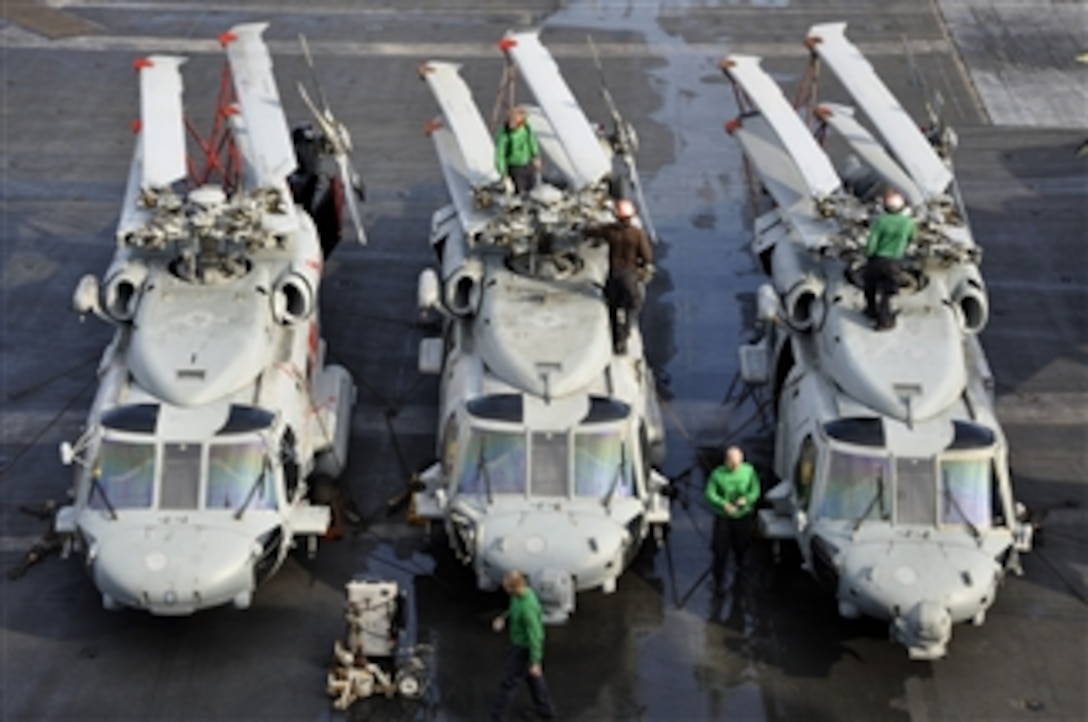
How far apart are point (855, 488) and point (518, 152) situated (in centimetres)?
697

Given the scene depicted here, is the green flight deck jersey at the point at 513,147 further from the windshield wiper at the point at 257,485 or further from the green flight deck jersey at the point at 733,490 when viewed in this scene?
the green flight deck jersey at the point at 733,490

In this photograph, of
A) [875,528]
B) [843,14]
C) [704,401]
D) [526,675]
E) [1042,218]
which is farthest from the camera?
[843,14]

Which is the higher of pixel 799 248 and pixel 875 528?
pixel 799 248

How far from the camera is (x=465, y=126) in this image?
79.3 feet

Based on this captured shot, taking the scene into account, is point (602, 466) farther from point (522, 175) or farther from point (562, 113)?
point (562, 113)

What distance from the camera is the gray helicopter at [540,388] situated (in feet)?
62.4

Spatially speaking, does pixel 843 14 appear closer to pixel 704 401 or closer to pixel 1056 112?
pixel 1056 112

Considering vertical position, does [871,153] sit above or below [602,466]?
above

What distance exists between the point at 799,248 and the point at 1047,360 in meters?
4.81

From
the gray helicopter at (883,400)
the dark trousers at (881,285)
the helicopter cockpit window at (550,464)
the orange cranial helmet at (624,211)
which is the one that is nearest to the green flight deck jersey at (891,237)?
the dark trousers at (881,285)

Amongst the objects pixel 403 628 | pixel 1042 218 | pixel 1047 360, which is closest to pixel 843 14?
pixel 1042 218

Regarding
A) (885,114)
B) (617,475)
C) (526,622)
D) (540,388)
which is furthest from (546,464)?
(885,114)

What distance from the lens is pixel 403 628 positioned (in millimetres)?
19562

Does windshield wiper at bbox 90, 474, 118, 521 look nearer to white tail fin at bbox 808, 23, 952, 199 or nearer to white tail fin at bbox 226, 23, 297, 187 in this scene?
white tail fin at bbox 226, 23, 297, 187
